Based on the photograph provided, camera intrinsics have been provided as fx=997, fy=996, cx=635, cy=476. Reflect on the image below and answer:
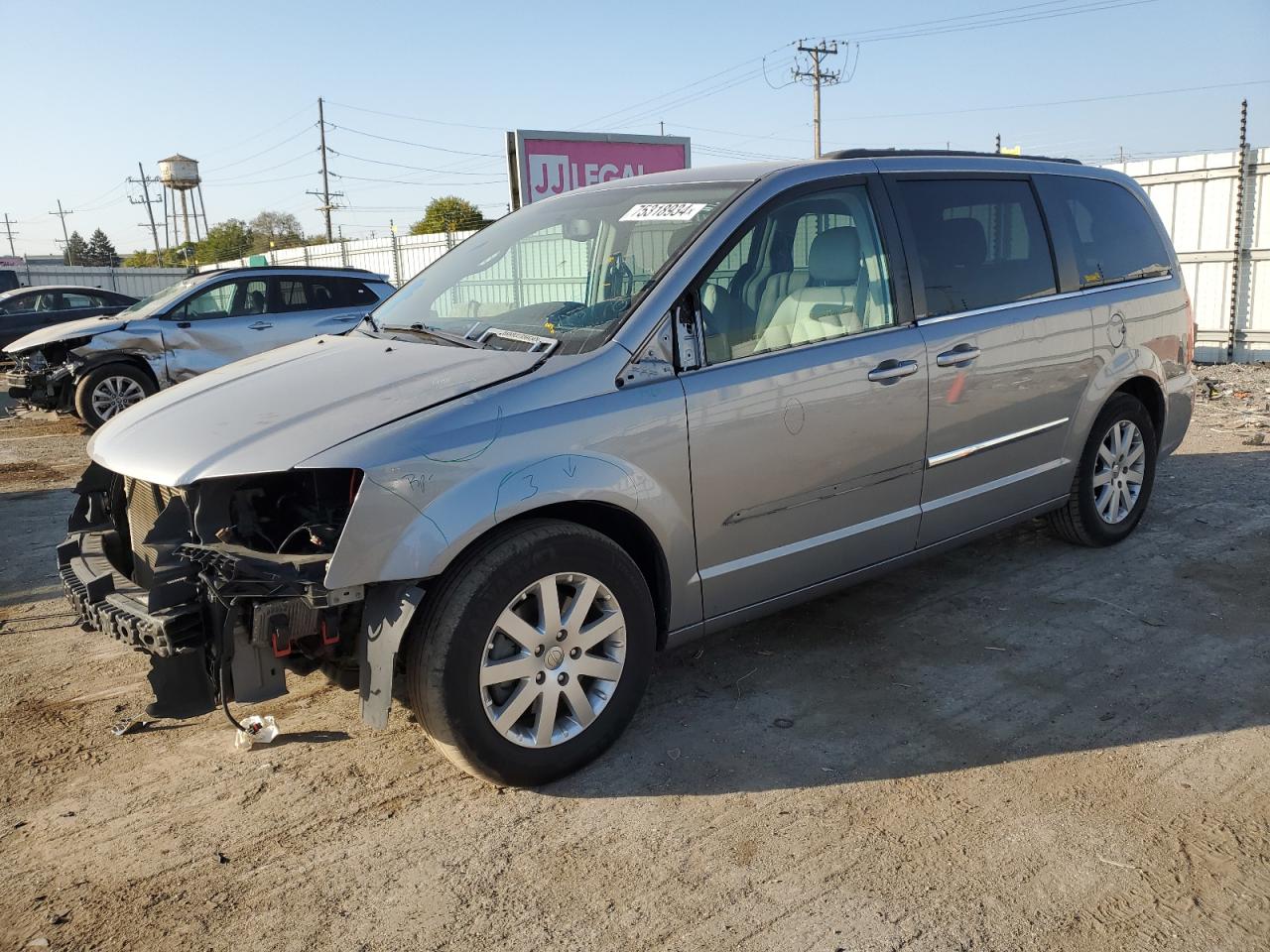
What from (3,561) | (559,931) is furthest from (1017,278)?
(3,561)

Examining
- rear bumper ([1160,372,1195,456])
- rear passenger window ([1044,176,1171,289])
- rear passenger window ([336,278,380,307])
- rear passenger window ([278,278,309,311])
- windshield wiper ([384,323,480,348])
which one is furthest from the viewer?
rear passenger window ([336,278,380,307])

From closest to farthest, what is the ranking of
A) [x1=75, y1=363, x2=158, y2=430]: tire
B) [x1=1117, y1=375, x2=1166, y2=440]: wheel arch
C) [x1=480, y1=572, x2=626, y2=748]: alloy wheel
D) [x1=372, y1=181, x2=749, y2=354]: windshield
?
1. [x1=480, y1=572, x2=626, y2=748]: alloy wheel
2. [x1=372, y1=181, x2=749, y2=354]: windshield
3. [x1=1117, y1=375, x2=1166, y2=440]: wheel arch
4. [x1=75, y1=363, x2=158, y2=430]: tire

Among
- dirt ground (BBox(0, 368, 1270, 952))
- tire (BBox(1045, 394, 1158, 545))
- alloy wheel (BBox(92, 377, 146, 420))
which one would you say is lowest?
dirt ground (BBox(0, 368, 1270, 952))

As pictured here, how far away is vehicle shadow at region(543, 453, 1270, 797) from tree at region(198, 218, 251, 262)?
243 ft

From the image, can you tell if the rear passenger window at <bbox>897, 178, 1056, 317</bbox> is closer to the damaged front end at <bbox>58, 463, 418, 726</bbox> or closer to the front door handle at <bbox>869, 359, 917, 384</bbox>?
the front door handle at <bbox>869, 359, 917, 384</bbox>

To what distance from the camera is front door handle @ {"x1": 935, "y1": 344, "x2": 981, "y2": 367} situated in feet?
13.3

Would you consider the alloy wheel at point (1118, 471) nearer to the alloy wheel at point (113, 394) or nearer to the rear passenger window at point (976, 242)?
the rear passenger window at point (976, 242)

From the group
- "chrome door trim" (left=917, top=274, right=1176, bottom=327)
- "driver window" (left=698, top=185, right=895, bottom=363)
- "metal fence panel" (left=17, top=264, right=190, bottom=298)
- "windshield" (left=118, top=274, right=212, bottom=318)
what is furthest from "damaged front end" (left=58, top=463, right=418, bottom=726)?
"metal fence panel" (left=17, top=264, right=190, bottom=298)

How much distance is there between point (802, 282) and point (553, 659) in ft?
5.64

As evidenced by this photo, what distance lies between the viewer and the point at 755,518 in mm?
→ 3557

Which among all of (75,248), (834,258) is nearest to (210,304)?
(834,258)

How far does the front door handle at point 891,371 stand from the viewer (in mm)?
3826

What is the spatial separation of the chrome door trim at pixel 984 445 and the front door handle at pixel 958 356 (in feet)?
1.20

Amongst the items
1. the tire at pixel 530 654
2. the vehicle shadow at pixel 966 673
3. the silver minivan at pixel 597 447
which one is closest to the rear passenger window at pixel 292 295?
the silver minivan at pixel 597 447
